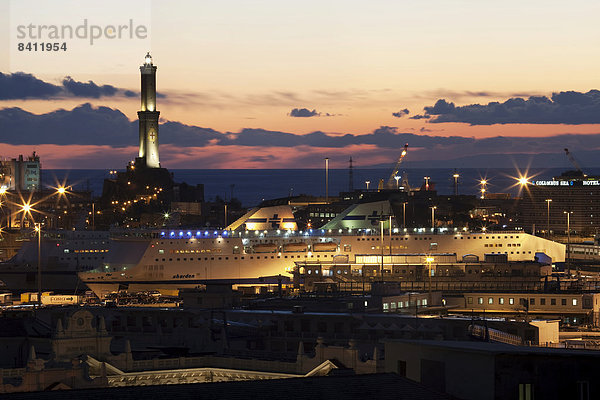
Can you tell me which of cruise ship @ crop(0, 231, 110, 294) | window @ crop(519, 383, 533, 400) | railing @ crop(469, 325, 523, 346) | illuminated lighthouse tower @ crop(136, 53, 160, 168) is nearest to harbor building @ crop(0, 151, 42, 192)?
illuminated lighthouse tower @ crop(136, 53, 160, 168)

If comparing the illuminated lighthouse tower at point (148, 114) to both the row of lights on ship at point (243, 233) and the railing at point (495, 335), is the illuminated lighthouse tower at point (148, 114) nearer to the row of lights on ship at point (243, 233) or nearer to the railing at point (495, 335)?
the row of lights on ship at point (243, 233)

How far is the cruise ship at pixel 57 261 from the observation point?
114 meters

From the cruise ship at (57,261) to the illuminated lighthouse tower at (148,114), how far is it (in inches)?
1871

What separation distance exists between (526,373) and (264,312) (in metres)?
32.3

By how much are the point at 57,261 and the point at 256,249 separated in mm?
20026

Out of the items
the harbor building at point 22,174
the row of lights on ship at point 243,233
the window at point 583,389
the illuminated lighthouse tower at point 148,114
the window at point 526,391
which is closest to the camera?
the window at point 526,391

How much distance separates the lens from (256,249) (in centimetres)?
11169

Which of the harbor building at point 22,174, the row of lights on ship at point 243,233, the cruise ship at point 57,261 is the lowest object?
the cruise ship at point 57,261

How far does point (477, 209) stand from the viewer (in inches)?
7579

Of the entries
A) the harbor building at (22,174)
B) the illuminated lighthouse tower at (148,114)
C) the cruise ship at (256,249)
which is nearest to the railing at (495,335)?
the cruise ship at (256,249)

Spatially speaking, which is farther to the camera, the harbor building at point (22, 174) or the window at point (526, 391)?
the harbor building at point (22, 174)

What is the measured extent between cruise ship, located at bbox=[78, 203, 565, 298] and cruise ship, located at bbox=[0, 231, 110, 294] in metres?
4.79

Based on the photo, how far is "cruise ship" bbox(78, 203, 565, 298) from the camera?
110250mm

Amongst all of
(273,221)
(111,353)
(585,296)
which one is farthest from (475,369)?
(273,221)
